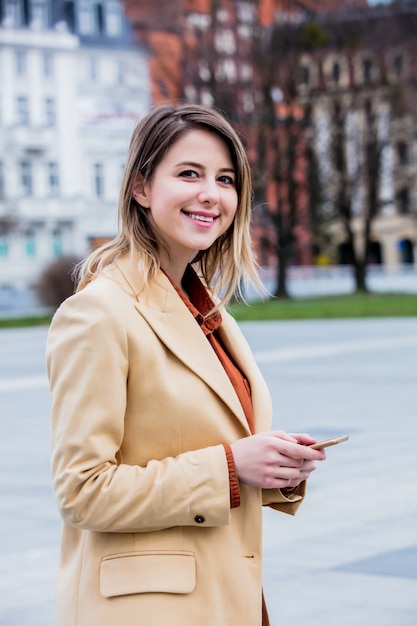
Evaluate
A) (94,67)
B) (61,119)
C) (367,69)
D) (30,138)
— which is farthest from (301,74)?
(94,67)

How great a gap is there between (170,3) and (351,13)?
27.2ft

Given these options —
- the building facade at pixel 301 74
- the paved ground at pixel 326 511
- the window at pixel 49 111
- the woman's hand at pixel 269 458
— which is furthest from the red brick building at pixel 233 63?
the woman's hand at pixel 269 458

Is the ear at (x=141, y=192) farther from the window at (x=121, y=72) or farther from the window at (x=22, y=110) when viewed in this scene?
the window at (x=121, y=72)

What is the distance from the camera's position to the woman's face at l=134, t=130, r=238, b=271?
2.62m

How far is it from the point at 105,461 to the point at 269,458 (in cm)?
31

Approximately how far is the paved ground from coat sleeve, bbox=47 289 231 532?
2966mm

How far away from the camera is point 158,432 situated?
8.14 ft

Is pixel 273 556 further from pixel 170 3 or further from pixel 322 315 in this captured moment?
pixel 170 3

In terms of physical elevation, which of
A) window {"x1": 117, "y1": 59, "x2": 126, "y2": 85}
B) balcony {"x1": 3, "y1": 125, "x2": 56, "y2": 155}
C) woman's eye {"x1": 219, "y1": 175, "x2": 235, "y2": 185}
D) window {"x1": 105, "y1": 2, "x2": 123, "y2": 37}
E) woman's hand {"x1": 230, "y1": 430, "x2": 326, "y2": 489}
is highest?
window {"x1": 105, "y1": 2, "x2": 123, "y2": 37}

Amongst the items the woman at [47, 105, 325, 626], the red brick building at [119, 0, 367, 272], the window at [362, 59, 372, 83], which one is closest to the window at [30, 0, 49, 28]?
the red brick building at [119, 0, 367, 272]

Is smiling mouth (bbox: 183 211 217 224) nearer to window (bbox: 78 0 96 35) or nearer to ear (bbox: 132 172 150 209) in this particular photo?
ear (bbox: 132 172 150 209)

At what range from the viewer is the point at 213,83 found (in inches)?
1740

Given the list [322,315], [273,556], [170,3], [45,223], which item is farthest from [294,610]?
[45,223]

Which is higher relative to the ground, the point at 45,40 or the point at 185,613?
the point at 45,40
